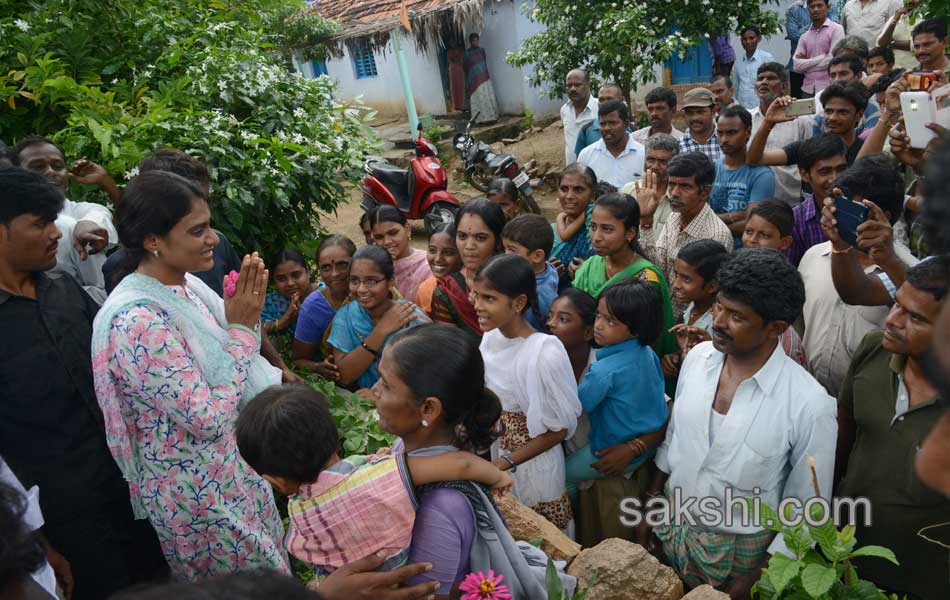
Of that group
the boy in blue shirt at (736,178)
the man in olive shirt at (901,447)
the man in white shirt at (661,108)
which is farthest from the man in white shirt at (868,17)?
the man in olive shirt at (901,447)

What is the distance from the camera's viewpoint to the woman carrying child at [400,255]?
4340mm

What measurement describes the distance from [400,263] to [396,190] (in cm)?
476

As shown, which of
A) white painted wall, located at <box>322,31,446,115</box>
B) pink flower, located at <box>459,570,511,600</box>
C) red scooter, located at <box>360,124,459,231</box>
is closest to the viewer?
pink flower, located at <box>459,570,511,600</box>

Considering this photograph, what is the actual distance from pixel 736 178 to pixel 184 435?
149 inches

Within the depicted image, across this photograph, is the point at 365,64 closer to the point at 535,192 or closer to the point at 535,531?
the point at 535,192

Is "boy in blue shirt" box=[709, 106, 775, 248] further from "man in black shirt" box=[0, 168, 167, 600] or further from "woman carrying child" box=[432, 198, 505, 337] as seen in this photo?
"man in black shirt" box=[0, 168, 167, 600]

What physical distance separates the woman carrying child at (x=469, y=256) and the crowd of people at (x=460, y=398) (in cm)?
2

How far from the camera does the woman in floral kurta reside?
2.12 metres

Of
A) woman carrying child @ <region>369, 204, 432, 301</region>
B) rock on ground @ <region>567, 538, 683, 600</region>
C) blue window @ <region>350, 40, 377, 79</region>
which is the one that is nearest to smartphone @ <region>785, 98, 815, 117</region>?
woman carrying child @ <region>369, 204, 432, 301</region>

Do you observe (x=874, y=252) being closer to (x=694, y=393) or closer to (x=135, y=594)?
(x=694, y=393)

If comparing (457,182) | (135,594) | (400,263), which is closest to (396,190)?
(457,182)

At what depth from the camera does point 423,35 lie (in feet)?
44.3

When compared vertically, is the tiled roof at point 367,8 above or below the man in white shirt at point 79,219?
above

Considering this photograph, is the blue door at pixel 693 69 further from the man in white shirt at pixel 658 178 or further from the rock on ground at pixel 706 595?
the rock on ground at pixel 706 595
